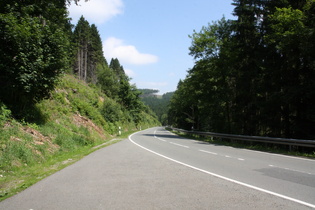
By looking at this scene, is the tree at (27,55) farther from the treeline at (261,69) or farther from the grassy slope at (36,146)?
the treeline at (261,69)

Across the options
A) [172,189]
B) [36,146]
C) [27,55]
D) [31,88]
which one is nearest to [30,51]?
[27,55]

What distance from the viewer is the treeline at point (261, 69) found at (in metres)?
16.6

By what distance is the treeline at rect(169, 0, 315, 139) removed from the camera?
16625 mm

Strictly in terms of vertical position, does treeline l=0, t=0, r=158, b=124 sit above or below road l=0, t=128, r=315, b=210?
above

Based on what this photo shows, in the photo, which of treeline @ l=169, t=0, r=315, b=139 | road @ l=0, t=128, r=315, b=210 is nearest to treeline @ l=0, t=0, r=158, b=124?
road @ l=0, t=128, r=315, b=210

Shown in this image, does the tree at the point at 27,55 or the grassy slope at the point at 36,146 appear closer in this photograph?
the grassy slope at the point at 36,146

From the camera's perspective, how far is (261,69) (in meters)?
21.6

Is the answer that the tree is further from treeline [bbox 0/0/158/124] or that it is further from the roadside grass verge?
the roadside grass verge

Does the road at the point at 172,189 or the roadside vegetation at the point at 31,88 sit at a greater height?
the roadside vegetation at the point at 31,88

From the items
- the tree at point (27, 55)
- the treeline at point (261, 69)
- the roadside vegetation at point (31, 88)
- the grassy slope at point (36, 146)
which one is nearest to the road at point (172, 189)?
the grassy slope at point (36, 146)

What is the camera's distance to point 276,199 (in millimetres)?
4570

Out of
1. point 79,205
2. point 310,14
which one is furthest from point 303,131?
point 79,205

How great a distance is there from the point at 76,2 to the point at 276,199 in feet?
45.0

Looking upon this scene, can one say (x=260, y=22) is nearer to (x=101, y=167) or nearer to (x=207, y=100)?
(x=207, y=100)
